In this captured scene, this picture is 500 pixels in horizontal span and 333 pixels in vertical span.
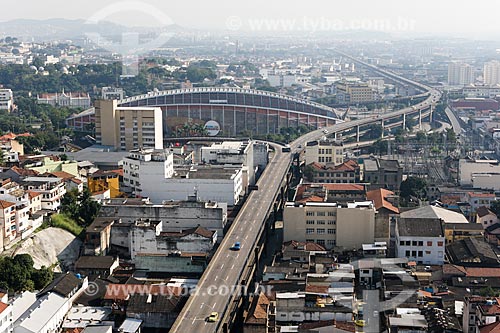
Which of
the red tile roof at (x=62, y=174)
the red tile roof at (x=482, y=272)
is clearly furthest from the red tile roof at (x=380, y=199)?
the red tile roof at (x=62, y=174)

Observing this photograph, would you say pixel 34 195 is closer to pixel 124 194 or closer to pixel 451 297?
pixel 124 194

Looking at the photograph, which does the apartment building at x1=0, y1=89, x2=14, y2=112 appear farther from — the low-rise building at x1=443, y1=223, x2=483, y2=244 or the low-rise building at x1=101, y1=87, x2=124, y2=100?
the low-rise building at x1=443, y1=223, x2=483, y2=244

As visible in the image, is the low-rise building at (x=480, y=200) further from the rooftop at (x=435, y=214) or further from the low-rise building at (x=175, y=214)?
the low-rise building at (x=175, y=214)

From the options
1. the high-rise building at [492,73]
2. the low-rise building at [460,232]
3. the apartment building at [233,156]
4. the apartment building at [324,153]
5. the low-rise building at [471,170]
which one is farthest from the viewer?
the high-rise building at [492,73]

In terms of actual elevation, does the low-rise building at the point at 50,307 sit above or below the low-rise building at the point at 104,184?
below

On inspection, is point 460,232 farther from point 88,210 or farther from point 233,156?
point 88,210

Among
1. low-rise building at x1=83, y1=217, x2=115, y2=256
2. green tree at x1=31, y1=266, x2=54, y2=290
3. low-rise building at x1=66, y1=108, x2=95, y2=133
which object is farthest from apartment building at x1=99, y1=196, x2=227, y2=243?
low-rise building at x1=66, y1=108, x2=95, y2=133
